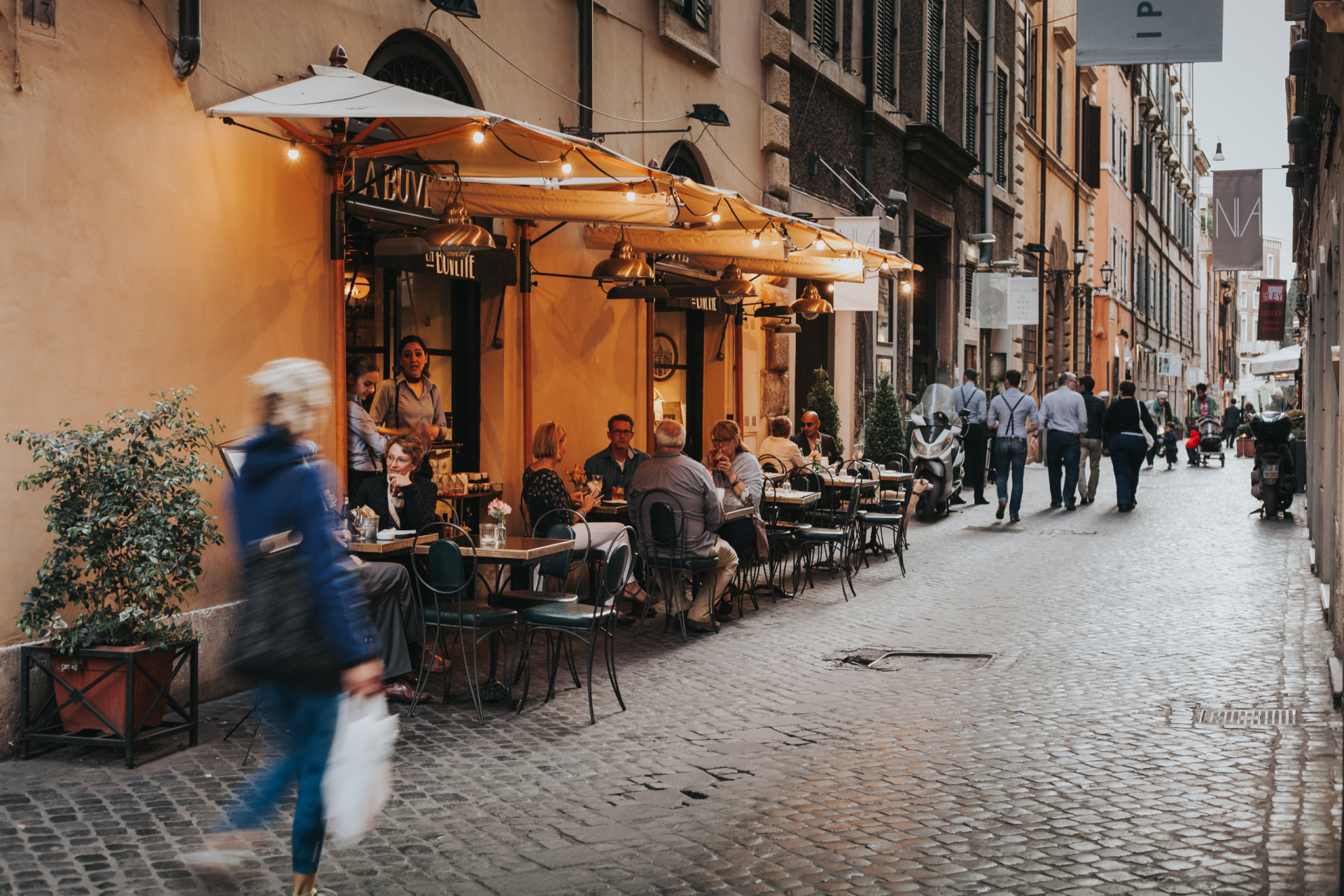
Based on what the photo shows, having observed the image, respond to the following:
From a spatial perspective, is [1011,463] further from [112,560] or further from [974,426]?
[112,560]

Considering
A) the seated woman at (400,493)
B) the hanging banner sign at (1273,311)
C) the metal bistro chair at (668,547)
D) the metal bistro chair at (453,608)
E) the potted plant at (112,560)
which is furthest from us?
the hanging banner sign at (1273,311)

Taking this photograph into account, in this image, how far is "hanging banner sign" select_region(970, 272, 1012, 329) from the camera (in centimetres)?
2298

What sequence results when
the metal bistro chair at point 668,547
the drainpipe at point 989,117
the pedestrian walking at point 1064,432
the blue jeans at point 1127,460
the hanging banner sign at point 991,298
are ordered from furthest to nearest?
the drainpipe at point 989,117 < the hanging banner sign at point 991,298 < the blue jeans at point 1127,460 < the pedestrian walking at point 1064,432 < the metal bistro chair at point 668,547

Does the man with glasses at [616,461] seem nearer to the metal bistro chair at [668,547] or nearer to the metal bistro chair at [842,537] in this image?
the metal bistro chair at [668,547]

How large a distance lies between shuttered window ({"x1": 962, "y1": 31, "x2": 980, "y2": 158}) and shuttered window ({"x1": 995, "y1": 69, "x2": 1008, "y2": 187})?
3.86 feet

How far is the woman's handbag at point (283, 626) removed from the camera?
385 cm

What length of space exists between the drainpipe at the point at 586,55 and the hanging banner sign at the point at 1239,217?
1264 centimetres

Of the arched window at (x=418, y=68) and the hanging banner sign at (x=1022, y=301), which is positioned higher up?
the arched window at (x=418, y=68)

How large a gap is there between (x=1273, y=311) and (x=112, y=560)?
1088 inches

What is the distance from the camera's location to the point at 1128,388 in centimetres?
1839

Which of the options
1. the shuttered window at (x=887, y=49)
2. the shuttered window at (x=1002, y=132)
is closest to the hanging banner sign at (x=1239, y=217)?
the shuttered window at (x=887, y=49)

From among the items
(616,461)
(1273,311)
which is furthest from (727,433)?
(1273,311)

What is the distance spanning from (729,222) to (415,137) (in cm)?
404

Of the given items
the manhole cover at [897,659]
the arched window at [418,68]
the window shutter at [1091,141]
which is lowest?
the manhole cover at [897,659]
